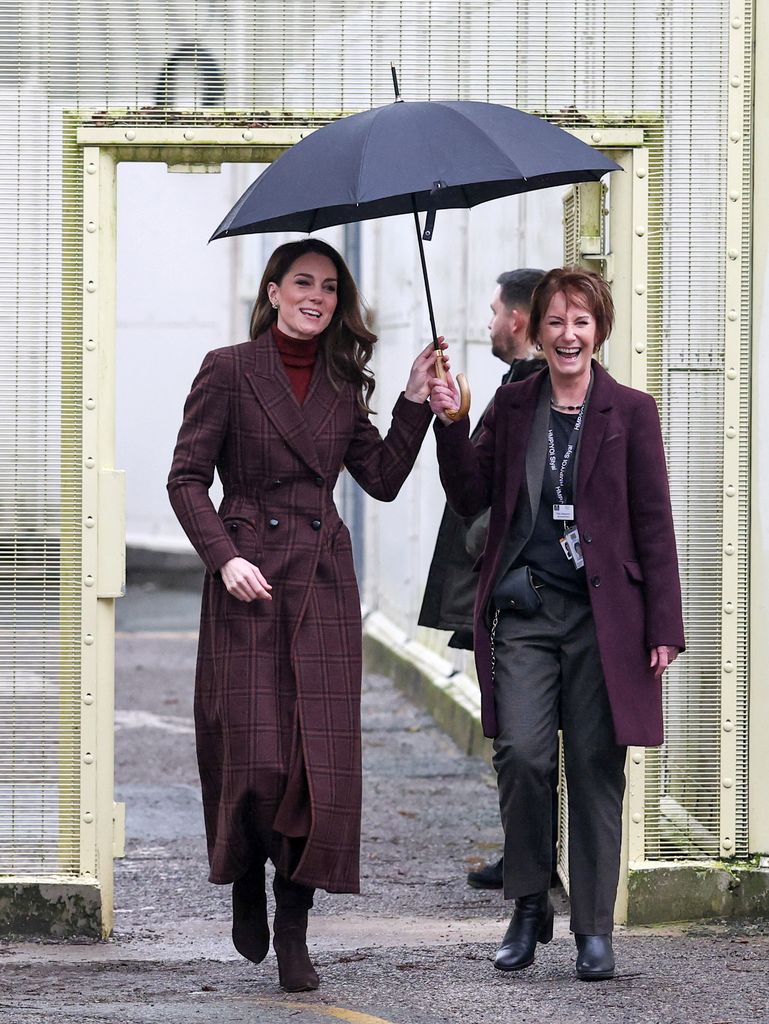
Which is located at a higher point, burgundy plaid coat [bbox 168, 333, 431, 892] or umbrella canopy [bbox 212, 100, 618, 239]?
umbrella canopy [bbox 212, 100, 618, 239]

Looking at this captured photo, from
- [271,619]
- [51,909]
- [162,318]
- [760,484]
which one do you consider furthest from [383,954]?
[162,318]

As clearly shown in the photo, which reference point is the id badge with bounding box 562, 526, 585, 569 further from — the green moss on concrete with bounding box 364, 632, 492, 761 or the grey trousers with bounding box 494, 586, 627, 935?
the green moss on concrete with bounding box 364, 632, 492, 761

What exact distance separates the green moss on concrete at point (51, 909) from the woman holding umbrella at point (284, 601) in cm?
77

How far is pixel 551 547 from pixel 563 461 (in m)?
0.23

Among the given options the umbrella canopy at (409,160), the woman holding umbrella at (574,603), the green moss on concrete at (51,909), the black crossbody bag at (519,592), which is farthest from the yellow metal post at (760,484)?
the green moss on concrete at (51,909)

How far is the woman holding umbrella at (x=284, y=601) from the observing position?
4730 mm

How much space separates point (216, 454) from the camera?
15.9 ft

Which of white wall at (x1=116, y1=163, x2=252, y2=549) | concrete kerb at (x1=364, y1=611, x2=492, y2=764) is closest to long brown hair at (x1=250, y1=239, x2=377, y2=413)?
concrete kerb at (x1=364, y1=611, x2=492, y2=764)

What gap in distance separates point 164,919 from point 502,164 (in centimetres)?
293

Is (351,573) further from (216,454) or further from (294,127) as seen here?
(294,127)

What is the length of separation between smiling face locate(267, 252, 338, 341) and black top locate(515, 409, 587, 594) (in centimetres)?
72

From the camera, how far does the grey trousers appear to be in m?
4.83

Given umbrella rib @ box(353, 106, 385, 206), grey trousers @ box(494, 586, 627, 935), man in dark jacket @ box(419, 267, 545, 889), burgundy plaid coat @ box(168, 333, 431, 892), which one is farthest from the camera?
man in dark jacket @ box(419, 267, 545, 889)

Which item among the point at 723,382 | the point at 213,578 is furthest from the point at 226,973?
the point at 723,382
